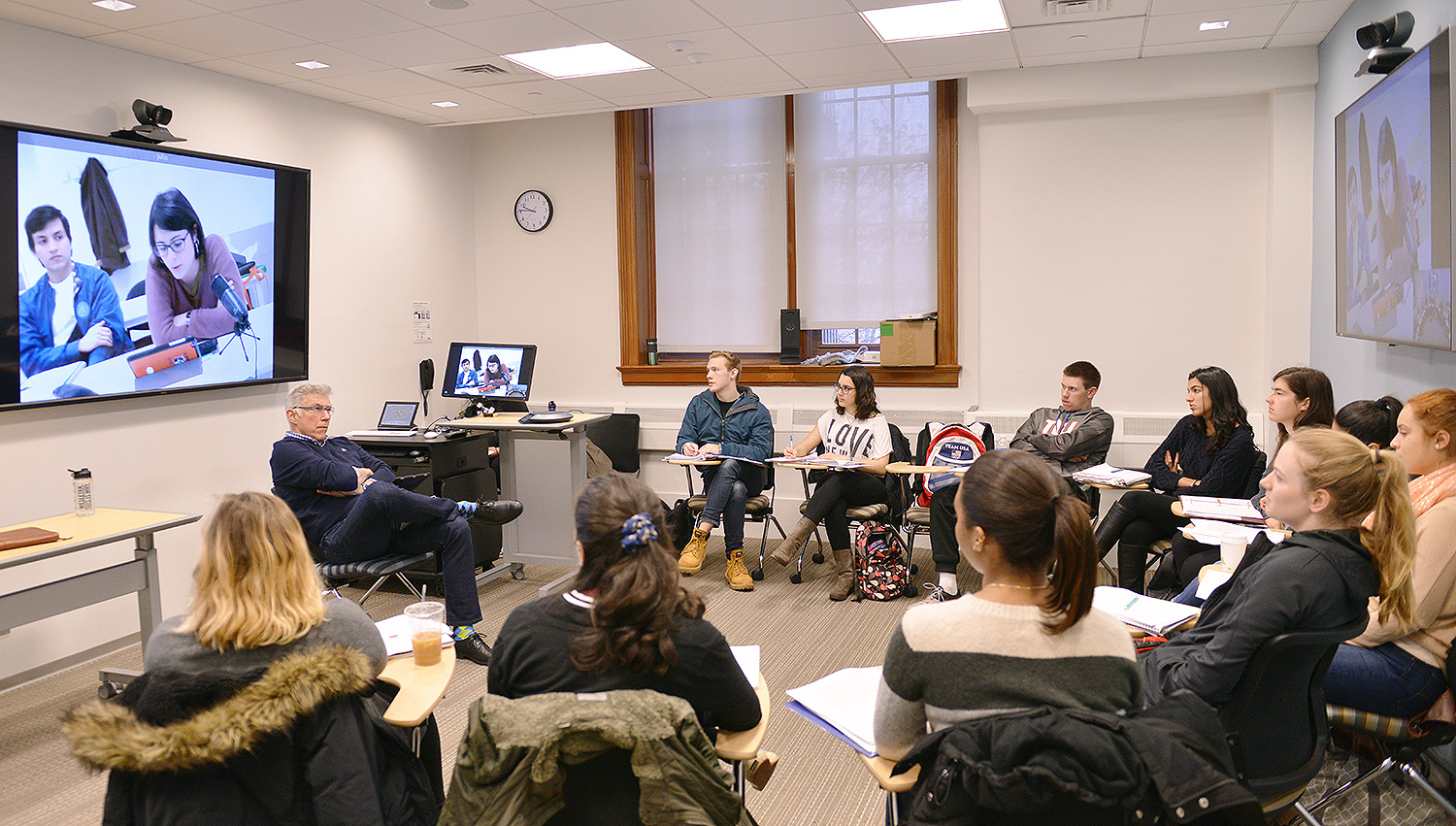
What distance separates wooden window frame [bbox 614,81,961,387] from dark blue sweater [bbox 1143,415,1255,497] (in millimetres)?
1648

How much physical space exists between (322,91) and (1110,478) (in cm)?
497

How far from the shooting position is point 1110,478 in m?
4.96

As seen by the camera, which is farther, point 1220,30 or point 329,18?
point 1220,30

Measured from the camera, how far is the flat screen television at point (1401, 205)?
309 centimetres

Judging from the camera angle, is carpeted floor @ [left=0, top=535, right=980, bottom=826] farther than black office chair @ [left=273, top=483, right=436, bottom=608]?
No

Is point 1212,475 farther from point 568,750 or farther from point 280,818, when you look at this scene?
point 280,818

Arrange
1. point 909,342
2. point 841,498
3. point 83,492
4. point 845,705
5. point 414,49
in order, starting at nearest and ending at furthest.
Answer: point 845,705, point 83,492, point 414,49, point 841,498, point 909,342

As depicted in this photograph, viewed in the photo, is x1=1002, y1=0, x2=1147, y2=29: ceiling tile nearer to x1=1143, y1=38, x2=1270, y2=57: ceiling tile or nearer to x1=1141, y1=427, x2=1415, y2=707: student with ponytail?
x1=1143, y1=38, x2=1270, y2=57: ceiling tile

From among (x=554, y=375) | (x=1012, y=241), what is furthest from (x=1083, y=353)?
(x=554, y=375)

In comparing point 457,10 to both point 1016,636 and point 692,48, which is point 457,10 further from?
point 1016,636

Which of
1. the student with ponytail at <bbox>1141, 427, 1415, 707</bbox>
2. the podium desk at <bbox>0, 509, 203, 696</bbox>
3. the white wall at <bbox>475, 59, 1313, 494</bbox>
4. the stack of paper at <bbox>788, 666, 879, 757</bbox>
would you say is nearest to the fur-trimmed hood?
the stack of paper at <bbox>788, 666, 879, 757</bbox>

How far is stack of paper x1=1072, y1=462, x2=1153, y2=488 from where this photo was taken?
4.87 metres

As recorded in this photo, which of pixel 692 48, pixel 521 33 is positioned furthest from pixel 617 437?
pixel 521 33

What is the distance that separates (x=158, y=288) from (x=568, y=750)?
4.19 m
